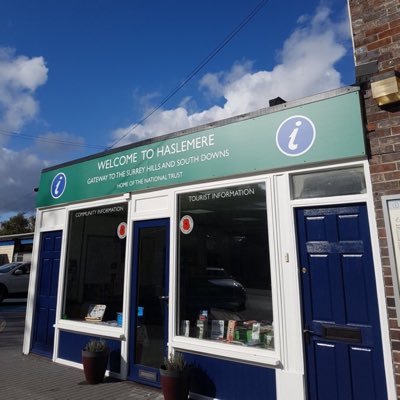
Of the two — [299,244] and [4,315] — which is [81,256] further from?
[4,315]

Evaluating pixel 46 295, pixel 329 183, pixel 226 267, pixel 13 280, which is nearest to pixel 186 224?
pixel 226 267

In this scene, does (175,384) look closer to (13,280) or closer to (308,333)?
(308,333)

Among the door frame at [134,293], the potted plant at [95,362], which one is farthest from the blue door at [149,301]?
the potted plant at [95,362]

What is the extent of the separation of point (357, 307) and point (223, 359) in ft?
6.10

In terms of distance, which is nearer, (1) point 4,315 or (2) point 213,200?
(2) point 213,200

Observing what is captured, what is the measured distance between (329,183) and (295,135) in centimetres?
74

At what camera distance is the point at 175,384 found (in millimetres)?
4688

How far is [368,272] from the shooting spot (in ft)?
13.0

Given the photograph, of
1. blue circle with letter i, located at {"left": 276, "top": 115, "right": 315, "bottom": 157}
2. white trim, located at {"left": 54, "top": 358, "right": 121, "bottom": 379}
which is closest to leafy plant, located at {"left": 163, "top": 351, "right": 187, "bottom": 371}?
white trim, located at {"left": 54, "top": 358, "right": 121, "bottom": 379}

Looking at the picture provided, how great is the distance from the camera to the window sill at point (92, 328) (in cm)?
616

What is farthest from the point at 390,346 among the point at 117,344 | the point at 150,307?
the point at 117,344

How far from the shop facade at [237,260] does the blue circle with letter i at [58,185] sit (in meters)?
0.18

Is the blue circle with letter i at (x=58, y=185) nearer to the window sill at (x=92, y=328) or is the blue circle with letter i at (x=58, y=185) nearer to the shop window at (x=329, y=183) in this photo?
the window sill at (x=92, y=328)

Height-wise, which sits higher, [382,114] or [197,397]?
[382,114]
